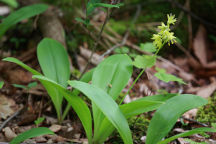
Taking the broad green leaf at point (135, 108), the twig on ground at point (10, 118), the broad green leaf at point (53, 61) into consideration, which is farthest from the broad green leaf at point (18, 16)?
the broad green leaf at point (135, 108)

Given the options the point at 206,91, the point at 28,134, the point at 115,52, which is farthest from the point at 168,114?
the point at 115,52

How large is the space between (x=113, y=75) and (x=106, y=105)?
0.46 metres

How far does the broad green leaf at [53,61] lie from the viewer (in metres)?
2.00

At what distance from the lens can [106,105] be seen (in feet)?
4.29

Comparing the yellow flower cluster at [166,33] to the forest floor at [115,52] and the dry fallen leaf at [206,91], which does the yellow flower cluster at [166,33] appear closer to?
the forest floor at [115,52]

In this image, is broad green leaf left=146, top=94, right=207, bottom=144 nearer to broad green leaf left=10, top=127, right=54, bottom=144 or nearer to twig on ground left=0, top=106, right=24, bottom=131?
broad green leaf left=10, top=127, right=54, bottom=144

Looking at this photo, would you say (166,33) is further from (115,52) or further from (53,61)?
(115,52)

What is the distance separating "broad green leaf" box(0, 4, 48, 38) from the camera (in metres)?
2.32

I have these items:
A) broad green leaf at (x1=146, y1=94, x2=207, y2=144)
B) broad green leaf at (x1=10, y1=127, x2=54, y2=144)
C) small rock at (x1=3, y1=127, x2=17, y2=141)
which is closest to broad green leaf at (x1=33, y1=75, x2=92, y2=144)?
broad green leaf at (x1=10, y1=127, x2=54, y2=144)

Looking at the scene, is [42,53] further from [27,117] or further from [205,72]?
[205,72]

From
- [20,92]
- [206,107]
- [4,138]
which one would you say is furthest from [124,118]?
[20,92]

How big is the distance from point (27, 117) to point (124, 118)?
1.05m

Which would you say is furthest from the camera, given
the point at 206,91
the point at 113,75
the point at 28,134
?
the point at 206,91

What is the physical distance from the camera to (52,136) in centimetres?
180
